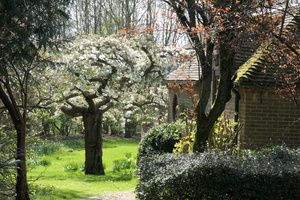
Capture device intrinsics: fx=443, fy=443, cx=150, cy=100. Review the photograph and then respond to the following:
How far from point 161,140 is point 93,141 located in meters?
4.82

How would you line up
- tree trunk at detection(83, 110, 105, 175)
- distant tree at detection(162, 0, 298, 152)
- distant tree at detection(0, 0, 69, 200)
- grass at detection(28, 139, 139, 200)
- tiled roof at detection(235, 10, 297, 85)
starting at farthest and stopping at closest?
tree trunk at detection(83, 110, 105, 175)
tiled roof at detection(235, 10, 297, 85)
grass at detection(28, 139, 139, 200)
distant tree at detection(162, 0, 298, 152)
distant tree at detection(0, 0, 69, 200)

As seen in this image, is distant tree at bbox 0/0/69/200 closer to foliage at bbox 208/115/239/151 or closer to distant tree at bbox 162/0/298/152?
distant tree at bbox 162/0/298/152

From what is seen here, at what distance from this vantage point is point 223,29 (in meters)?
8.07

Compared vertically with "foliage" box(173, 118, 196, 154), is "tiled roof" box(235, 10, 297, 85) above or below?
above

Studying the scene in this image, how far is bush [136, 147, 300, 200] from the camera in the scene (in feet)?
24.1

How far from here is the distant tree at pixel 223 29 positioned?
7.95 m

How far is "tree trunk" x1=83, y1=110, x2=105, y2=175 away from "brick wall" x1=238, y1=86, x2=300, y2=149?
6687 mm

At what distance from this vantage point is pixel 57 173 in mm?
19047

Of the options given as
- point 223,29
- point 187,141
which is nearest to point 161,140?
point 187,141

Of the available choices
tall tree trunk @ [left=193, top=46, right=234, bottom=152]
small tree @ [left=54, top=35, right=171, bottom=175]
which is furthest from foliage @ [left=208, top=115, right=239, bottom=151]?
small tree @ [left=54, top=35, right=171, bottom=175]

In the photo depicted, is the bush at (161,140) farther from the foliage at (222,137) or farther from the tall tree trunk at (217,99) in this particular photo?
the tall tree trunk at (217,99)

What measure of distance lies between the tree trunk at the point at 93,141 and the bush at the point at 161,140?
369 cm

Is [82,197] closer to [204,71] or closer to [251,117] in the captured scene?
[204,71]

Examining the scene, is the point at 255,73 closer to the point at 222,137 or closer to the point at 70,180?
the point at 222,137
